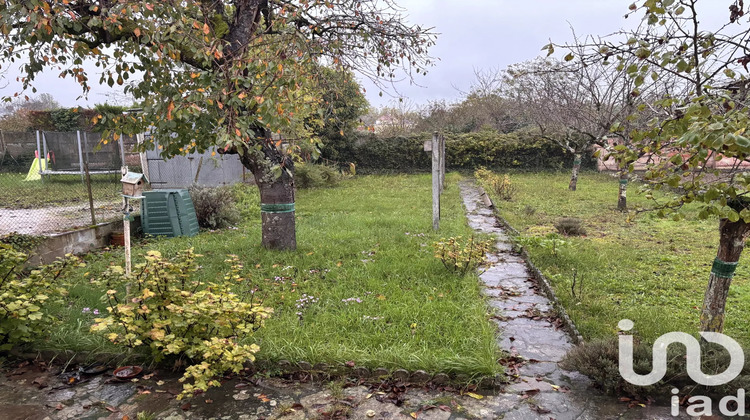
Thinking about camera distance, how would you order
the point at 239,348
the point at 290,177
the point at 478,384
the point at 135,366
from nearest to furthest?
the point at 239,348, the point at 478,384, the point at 135,366, the point at 290,177

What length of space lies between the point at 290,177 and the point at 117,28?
2412 mm

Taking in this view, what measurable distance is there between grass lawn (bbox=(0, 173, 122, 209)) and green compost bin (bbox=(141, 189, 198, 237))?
1.36 metres

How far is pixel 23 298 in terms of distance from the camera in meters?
3.05

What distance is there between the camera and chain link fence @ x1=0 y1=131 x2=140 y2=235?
22.6 feet

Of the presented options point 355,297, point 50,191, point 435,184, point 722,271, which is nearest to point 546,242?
point 435,184

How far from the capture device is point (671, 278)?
5020 millimetres

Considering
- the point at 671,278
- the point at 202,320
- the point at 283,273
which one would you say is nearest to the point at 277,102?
the point at 283,273

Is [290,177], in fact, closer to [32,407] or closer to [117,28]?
[117,28]

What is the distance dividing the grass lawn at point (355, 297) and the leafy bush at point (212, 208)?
49 cm

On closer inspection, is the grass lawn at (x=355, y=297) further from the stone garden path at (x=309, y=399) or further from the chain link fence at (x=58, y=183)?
the chain link fence at (x=58, y=183)

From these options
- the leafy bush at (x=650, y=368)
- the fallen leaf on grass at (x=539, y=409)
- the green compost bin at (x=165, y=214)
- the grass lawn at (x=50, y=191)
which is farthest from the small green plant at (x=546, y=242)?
the grass lawn at (x=50, y=191)

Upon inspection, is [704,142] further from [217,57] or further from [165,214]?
[165,214]

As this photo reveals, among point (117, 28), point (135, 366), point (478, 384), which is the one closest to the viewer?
point (478, 384)

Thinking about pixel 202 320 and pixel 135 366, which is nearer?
pixel 202 320
